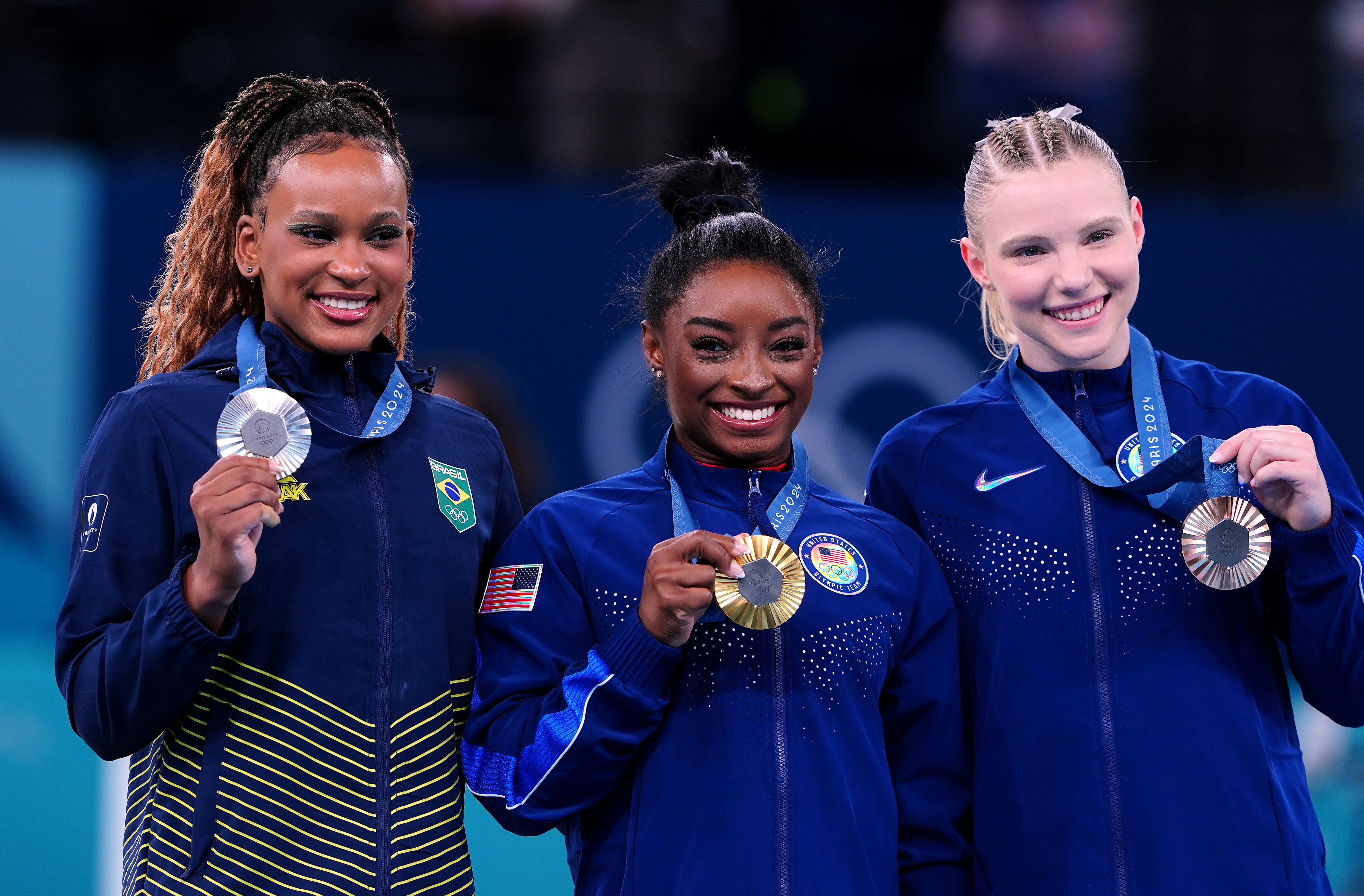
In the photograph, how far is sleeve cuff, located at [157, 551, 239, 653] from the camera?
2.26 metres

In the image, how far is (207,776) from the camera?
2.39 m

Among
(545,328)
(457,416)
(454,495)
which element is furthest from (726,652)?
(545,328)

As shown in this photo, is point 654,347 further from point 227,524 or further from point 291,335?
point 227,524

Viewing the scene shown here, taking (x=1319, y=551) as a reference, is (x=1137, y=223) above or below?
above

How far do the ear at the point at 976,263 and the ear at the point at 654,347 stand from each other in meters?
0.61

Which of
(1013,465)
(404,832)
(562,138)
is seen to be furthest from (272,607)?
(562,138)

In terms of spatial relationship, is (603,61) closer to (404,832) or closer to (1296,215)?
(1296,215)

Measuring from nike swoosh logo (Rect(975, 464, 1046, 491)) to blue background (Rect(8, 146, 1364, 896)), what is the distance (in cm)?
239

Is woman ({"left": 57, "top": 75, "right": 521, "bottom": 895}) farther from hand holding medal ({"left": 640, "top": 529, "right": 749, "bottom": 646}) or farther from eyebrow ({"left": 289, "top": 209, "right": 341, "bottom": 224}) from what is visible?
hand holding medal ({"left": 640, "top": 529, "right": 749, "bottom": 646})

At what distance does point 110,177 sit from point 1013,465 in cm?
397

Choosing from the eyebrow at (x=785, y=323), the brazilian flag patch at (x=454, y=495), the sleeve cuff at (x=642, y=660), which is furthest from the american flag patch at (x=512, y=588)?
the eyebrow at (x=785, y=323)

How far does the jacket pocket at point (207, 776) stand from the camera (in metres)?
2.37

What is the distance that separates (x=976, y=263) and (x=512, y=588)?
1.09 meters

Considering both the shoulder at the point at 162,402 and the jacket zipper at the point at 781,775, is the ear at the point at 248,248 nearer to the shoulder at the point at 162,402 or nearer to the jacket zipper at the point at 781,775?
the shoulder at the point at 162,402
